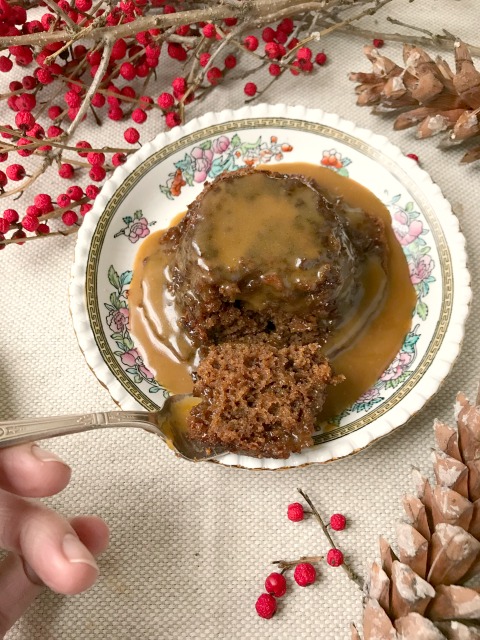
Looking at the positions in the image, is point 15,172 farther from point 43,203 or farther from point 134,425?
point 134,425

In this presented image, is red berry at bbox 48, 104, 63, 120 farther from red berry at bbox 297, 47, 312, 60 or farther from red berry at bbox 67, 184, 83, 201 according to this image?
red berry at bbox 297, 47, 312, 60

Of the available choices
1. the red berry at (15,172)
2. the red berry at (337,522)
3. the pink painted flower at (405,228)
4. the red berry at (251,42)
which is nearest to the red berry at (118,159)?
the red berry at (15,172)

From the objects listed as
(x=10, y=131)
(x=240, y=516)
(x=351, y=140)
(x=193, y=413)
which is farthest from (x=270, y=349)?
(x=10, y=131)

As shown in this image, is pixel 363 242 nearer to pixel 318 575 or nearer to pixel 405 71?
pixel 405 71

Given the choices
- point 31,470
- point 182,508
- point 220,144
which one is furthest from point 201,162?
point 31,470

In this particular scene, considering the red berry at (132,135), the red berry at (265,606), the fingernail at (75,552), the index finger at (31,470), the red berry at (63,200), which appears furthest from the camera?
the red berry at (132,135)

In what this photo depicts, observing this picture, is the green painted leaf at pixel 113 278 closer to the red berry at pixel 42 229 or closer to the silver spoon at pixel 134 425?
the red berry at pixel 42 229
